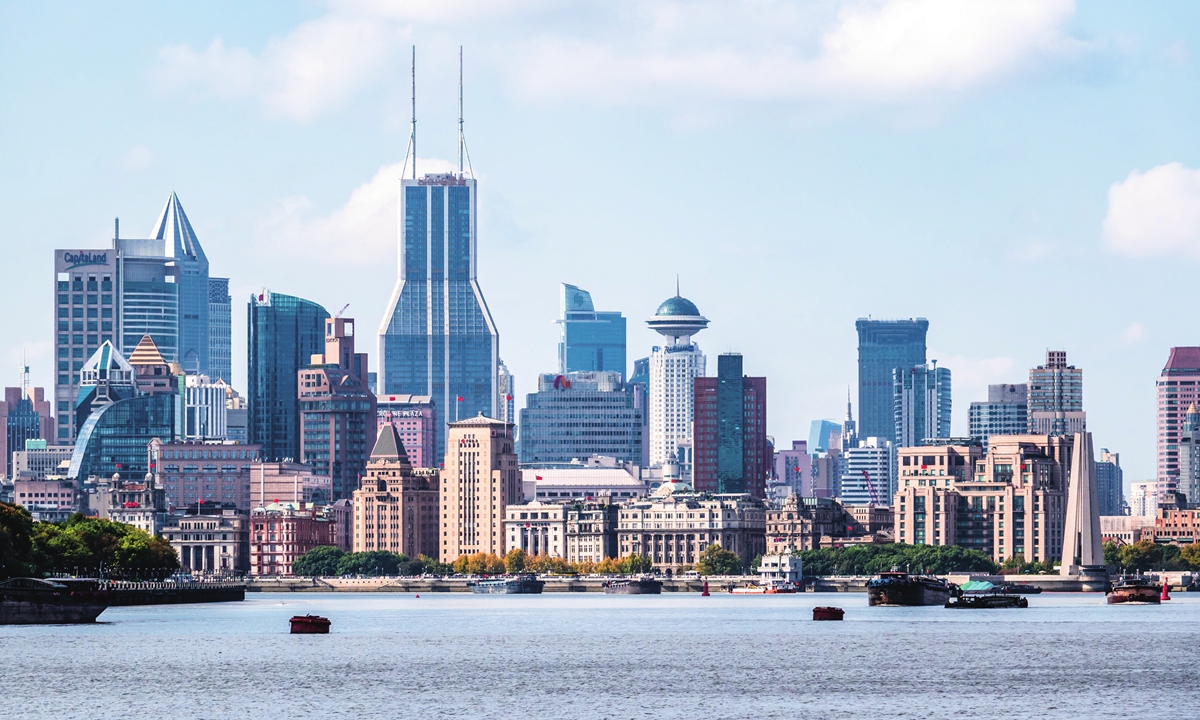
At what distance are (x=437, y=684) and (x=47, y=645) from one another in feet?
143

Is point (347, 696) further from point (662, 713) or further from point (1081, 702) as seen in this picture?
point (1081, 702)

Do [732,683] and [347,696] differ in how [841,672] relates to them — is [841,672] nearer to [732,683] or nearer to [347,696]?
[732,683]

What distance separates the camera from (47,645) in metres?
190

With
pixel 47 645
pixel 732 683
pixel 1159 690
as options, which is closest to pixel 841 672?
pixel 732 683

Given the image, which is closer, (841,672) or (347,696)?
(347,696)

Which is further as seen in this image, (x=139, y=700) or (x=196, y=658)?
(x=196, y=658)

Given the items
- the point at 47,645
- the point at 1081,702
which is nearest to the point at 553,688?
the point at 1081,702

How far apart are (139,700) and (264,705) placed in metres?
7.90

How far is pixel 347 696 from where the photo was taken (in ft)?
488

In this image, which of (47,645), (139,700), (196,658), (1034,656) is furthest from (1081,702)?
(47,645)

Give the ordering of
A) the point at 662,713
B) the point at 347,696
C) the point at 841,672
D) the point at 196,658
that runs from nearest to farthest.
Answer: the point at 662,713
the point at 347,696
the point at 841,672
the point at 196,658

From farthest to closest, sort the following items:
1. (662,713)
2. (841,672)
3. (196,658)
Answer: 1. (196,658)
2. (841,672)
3. (662,713)

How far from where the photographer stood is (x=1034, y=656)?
180625 mm

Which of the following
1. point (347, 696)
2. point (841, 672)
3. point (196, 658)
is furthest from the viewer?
point (196, 658)
